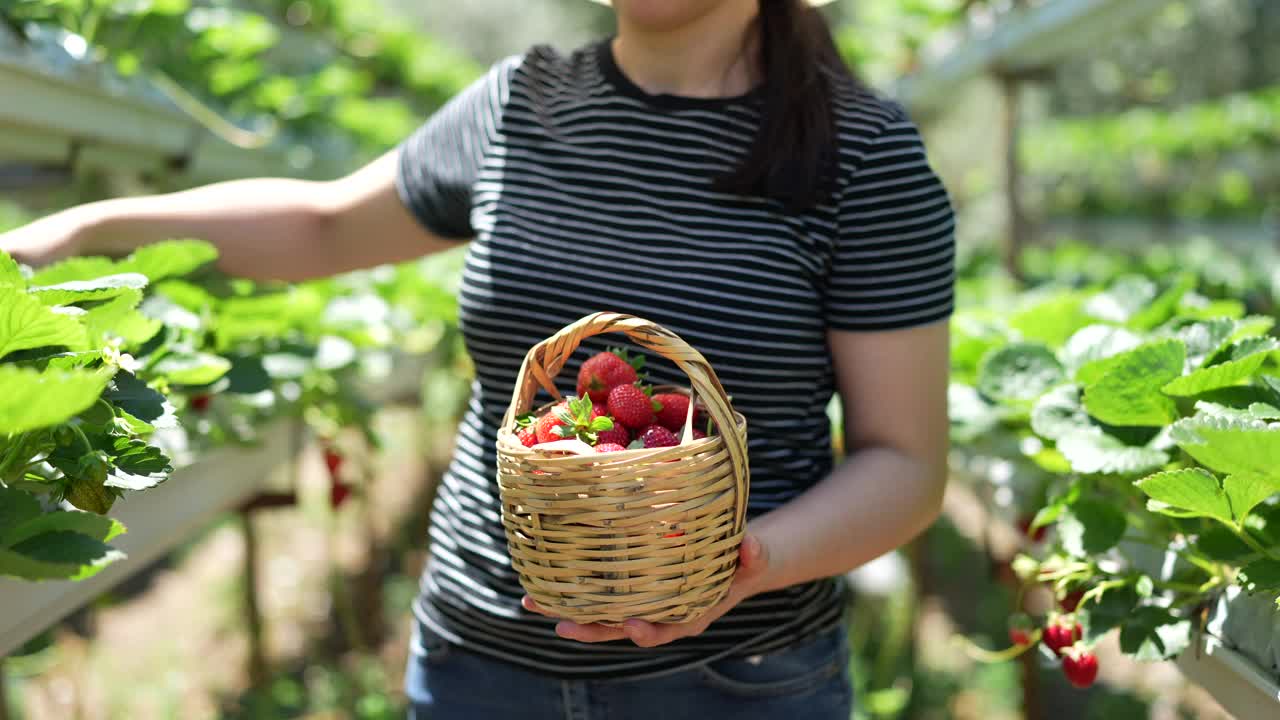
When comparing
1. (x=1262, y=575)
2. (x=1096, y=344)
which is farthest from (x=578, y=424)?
(x=1096, y=344)

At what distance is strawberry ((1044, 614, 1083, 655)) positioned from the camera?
4.84 ft

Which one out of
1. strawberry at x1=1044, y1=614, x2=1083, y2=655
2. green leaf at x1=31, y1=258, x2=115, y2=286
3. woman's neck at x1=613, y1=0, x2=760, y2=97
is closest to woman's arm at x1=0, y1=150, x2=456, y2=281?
green leaf at x1=31, y1=258, x2=115, y2=286

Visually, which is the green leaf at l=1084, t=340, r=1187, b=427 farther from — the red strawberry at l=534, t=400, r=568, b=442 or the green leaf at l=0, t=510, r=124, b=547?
the green leaf at l=0, t=510, r=124, b=547

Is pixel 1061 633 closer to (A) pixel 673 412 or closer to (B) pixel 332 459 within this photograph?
(A) pixel 673 412

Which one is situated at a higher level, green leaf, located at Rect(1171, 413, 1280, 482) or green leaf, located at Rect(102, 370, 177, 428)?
green leaf, located at Rect(102, 370, 177, 428)

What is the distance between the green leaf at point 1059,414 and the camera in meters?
1.52

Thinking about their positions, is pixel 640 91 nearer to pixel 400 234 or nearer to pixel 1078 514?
pixel 400 234

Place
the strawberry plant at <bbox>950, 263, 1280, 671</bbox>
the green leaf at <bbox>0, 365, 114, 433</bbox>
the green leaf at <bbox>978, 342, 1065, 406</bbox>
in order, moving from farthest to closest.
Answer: the green leaf at <bbox>978, 342, 1065, 406</bbox>
the strawberry plant at <bbox>950, 263, 1280, 671</bbox>
the green leaf at <bbox>0, 365, 114, 433</bbox>

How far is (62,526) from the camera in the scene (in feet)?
3.17

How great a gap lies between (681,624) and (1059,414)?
2.32ft

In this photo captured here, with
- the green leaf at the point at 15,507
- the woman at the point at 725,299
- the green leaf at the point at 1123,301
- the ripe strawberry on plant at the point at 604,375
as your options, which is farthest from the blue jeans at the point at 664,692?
the green leaf at the point at 1123,301

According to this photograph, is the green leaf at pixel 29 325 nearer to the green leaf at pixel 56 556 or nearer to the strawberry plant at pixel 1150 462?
the green leaf at pixel 56 556

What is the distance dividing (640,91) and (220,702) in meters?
2.78

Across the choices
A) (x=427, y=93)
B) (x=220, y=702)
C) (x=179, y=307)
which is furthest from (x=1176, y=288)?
(x=427, y=93)
